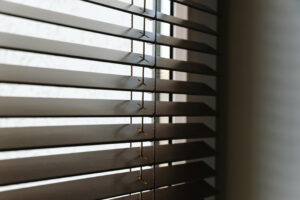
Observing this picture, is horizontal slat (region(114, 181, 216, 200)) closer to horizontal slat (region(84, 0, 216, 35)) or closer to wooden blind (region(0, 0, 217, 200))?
wooden blind (region(0, 0, 217, 200))

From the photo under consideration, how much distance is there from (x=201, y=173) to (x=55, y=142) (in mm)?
443

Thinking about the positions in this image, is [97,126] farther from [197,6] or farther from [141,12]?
→ [197,6]

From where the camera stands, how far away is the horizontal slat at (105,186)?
2.07 feet

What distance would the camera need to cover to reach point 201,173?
2.96ft

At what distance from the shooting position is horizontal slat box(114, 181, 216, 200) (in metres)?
0.82

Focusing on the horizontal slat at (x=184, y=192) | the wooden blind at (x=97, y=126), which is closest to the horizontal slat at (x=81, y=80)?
the wooden blind at (x=97, y=126)

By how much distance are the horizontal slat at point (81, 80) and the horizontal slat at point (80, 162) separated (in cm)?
15

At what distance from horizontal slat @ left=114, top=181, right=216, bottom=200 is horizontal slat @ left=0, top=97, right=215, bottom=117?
0.20 m

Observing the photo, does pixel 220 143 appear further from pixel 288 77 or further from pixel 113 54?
pixel 113 54

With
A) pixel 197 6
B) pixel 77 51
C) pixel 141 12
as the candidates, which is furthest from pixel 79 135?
pixel 197 6

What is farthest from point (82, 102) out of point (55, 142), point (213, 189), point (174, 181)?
point (213, 189)

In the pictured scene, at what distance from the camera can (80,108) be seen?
26.5 inches

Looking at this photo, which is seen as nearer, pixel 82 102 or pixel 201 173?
pixel 82 102

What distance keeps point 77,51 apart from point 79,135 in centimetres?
17
